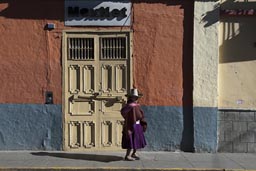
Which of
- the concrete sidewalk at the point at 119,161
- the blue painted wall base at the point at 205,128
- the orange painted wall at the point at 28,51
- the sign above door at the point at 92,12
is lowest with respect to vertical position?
the concrete sidewalk at the point at 119,161

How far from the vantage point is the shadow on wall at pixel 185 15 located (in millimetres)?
12758

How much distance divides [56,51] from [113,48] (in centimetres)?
137

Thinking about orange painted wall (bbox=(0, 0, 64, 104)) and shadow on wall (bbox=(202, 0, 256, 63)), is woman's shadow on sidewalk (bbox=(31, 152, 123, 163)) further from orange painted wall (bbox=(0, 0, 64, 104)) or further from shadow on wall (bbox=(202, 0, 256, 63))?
shadow on wall (bbox=(202, 0, 256, 63))

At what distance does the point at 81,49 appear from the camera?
12.9m

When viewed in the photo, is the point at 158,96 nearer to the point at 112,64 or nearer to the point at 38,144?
the point at 112,64

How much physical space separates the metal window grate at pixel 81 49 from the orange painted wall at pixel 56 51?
30 cm

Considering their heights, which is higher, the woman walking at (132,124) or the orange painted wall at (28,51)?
the orange painted wall at (28,51)

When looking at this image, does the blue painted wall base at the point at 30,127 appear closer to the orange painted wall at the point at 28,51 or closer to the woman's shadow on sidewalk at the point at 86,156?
the orange painted wall at the point at 28,51

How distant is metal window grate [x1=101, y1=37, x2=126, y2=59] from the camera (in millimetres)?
12852

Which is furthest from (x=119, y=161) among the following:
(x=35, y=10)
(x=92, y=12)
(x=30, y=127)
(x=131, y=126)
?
(x=35, y=10)

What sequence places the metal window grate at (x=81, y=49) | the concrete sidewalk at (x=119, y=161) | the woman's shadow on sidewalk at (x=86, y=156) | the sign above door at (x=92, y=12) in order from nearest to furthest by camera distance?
the concrete sidewalk at (x=119, y=161), the woman's shadow on sidewalk at (x=86, y=156), the sign above door at (x=92, y=12), the metal window grate at (x=81, y=49)

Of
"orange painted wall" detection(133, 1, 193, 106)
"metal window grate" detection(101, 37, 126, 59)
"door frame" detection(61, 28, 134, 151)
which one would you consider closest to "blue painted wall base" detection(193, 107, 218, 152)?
"orange painted wall" detection(133, 1, 193, 106)

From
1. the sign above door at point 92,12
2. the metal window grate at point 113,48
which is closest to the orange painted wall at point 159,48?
the metal window grate at point 113,48

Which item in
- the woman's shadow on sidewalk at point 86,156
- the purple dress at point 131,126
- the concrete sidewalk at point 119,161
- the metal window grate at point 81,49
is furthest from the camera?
the metal window grate at point 81,49
